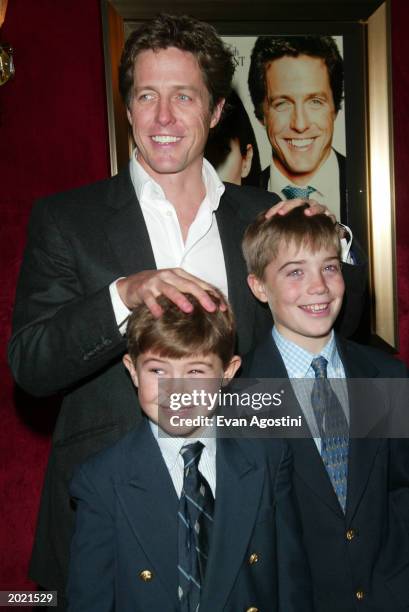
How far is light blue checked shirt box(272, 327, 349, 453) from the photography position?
5.41 ft

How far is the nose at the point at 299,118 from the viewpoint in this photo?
271 centimetres

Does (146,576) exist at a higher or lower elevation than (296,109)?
lower

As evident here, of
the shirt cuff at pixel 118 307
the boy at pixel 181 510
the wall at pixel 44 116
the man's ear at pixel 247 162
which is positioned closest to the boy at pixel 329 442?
the boy at pixel 181 510

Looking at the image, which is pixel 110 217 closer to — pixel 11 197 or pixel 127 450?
pixel 127 450

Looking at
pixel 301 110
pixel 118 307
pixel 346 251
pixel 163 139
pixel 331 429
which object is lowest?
pixel 331 429

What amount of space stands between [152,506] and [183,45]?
2.97ft

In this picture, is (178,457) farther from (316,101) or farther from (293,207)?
(316,101)

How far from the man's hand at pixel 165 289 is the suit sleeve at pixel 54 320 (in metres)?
0.07

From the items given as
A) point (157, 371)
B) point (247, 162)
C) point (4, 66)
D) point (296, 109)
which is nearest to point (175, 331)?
point (157, 371)

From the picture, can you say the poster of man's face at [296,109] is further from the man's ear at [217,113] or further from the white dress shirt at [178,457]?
the white dress shirt at [178,457]

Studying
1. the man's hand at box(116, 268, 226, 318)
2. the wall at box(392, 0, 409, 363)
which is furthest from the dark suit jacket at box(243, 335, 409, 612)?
the wall at box(392, 0, 409, 363)

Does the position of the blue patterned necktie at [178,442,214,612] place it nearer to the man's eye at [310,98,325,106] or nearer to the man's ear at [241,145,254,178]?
the man's ear at [241,145,254,178]

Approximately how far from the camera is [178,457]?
1.46 m

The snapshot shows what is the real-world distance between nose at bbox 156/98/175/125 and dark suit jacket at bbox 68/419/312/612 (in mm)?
606
